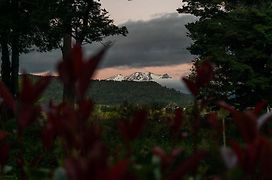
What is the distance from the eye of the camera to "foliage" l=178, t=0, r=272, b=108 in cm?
2308

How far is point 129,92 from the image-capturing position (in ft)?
192

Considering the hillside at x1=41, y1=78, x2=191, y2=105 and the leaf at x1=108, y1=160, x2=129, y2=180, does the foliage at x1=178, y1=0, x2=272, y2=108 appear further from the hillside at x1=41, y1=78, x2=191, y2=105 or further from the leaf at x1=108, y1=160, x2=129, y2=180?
the hillside at x1=41, y1=78, x2=191, y2=105

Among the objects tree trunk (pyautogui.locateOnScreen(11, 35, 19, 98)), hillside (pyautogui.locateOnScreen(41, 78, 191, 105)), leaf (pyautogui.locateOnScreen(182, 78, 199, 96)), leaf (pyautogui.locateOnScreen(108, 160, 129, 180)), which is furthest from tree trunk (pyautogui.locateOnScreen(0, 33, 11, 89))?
leaf (pyautogui.locateOnScreen(108, 160, 129, 180))

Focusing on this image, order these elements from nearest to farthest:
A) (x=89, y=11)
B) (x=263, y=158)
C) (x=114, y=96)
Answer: (x=263, y=158), (x=89, y=11), (x=114, y=96)

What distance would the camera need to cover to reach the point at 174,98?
5681cm

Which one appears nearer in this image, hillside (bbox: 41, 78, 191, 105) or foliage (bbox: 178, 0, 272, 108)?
foliage (bbox: 178, 0, 272, 108)

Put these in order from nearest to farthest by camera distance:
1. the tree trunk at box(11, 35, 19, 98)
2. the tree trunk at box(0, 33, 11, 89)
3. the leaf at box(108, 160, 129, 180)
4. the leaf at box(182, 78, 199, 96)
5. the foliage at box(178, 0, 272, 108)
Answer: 1. the leaf at box(108, 160, 129, 180)
2. the leaf at box(182, 78, 199, 96)
3. the foliage at box(178, 0, 272, 108)
4. the tree trunk at box(11, 35, 19, 98)
5. the tree trunk at box(0, 33, 11, 89)

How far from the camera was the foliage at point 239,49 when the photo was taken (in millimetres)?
23078

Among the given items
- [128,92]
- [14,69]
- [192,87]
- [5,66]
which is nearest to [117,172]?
[192,87]

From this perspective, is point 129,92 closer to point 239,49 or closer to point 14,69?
point 14,69

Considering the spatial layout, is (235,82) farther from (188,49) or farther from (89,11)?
(89,11)

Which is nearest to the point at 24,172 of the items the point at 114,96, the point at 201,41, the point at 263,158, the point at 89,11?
the point at 263,158

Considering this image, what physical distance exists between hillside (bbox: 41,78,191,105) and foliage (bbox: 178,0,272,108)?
28.3 metres

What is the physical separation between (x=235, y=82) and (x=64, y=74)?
22961 millimetres
